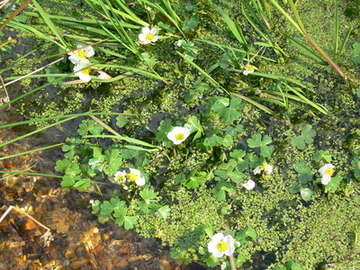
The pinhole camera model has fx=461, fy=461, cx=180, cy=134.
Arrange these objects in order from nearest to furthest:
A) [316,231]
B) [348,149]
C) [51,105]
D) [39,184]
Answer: [316,231] < [348,149] < [39,184] < [51,105]

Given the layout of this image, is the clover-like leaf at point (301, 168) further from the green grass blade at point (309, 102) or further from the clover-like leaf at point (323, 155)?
the green grass blade at point (309, 102)

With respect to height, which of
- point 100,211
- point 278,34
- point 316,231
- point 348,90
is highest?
point 278,34

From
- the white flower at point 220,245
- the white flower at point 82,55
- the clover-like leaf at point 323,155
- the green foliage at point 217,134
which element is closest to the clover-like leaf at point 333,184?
the green foliage at point 217,134

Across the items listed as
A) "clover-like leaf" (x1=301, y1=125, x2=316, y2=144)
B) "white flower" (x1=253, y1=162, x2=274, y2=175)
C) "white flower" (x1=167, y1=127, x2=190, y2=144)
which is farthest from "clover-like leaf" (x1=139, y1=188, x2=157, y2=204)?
"clover-like leaf" (x1=301, y1=125, x2=316, y2=144)

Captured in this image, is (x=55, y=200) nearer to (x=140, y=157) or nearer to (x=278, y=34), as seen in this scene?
(x=140, y=157)

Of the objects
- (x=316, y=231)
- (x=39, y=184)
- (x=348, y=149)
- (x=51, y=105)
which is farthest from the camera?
(x=51, y=105)

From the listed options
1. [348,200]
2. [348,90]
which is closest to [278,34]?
[348,90]

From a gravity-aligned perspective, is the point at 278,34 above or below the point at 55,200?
above
